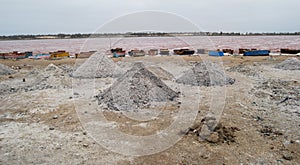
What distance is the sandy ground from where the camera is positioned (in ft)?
14.5

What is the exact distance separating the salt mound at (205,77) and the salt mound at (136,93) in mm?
2169

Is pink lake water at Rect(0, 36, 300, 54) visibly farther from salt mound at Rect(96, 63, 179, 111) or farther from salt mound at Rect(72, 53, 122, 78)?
salt mound at Rect(96, 63, 179, 111)

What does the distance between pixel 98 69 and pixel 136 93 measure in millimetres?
5873

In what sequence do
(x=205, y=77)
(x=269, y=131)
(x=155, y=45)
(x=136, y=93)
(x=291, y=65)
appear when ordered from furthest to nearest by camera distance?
(x=155, y=45) < (x=291, y=65) < (x=205, y=77) < (x=136, y=93) < (x=269, y=131)

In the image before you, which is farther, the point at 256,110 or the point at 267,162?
the point at 256,110

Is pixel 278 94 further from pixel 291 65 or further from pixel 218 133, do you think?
pixel 291 65

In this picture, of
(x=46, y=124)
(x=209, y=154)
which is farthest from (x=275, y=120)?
(x=46, y=124)

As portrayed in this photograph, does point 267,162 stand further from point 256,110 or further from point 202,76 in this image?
point 202,76

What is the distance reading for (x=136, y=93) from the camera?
7.84 m

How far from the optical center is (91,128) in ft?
19.4

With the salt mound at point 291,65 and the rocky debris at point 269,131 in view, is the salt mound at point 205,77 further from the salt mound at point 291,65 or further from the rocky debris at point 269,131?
the salt mound at point 291,65

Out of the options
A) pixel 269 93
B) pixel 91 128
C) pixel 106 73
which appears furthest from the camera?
pixel 106 73

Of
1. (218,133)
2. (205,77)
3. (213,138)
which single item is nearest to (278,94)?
(205,77)

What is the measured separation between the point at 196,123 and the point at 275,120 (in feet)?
7.27
